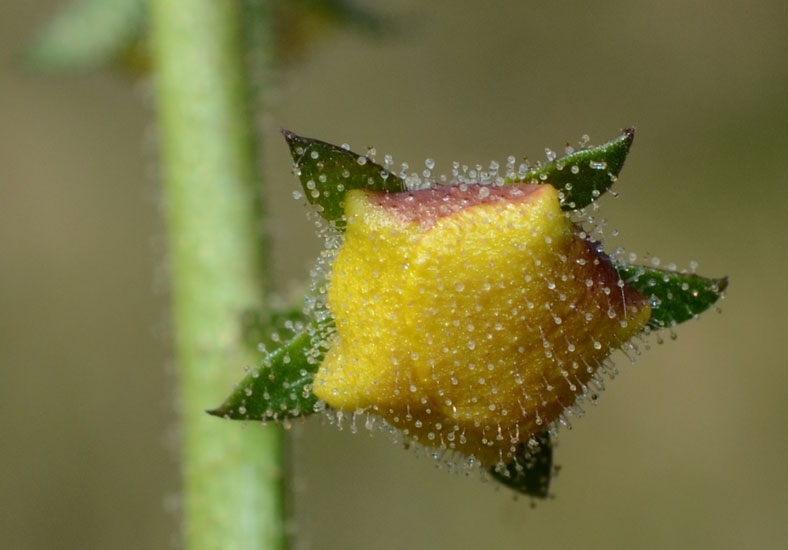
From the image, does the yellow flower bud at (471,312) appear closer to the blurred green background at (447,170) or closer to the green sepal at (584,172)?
the green sepal at (584,172)

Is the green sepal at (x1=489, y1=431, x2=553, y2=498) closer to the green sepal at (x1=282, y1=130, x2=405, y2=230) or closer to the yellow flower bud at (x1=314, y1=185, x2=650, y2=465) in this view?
the yellow flower bud at (x1=314, y1=185, x2=650, y2=465)

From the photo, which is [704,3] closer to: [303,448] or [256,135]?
[303,448]

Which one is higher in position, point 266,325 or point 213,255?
point 213,255

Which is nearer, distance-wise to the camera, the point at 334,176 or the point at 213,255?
the point at 334,176

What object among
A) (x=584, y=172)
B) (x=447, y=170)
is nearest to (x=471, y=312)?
(x=584, y=172)

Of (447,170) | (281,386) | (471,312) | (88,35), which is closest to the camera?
(471,312)

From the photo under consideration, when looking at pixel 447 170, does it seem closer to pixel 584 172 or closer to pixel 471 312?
pixel 584 172

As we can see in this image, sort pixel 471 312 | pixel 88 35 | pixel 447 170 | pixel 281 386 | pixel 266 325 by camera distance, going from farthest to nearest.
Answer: pixel 447 170 → pixel 88 35 → pixel 266 325 → pixel 281 386 → pixel 471 312
